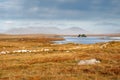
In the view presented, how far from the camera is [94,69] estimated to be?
1217 inches

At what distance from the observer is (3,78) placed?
85.3ft

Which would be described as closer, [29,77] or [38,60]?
[29,77]

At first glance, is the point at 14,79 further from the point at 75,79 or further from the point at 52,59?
the point at 52,59

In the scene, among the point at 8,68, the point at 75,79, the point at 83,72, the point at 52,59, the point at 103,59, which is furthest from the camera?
the point at 52,59

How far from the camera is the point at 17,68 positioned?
3359 cm

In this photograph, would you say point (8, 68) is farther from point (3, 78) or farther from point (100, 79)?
point (100, 79)

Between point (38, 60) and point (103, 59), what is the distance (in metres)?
9.14

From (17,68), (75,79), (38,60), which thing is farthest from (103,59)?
(75,79)

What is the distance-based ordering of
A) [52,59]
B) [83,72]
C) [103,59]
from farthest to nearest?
[52,59]
[103,59]
[83,72]

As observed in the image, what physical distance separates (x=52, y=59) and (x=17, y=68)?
31.7 ft

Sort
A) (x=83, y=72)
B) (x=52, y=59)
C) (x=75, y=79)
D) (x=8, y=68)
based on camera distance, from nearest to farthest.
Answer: (x=75, y=79) → (x=83, y=72) → (x=8, y=68) → (x=52, y=59)

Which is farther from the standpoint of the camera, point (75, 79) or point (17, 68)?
point (17, 68)

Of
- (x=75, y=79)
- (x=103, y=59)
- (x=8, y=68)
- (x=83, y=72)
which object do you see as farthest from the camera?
(x=103, y=59)

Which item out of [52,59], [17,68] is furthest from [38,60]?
[17,68]
